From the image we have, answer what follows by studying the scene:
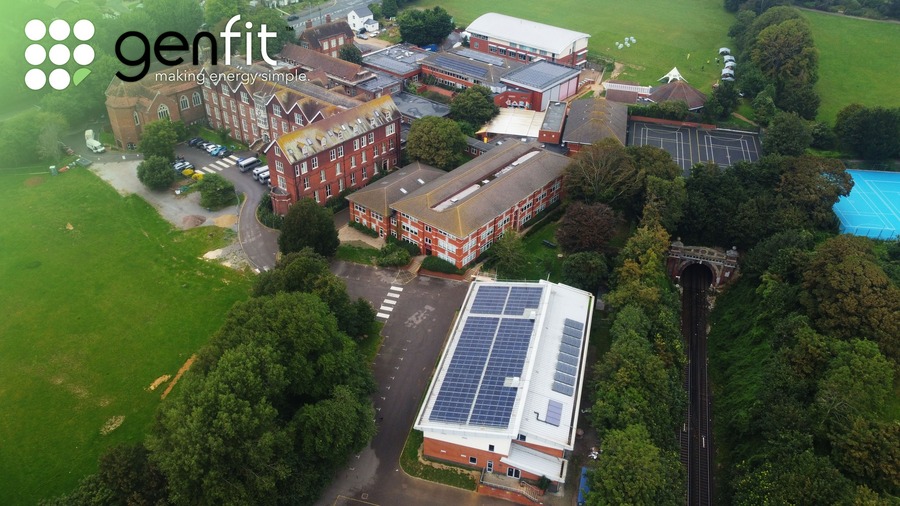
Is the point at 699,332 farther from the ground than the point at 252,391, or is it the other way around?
the point at 252,391

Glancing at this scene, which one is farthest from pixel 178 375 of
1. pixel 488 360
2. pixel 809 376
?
pixel 809 376

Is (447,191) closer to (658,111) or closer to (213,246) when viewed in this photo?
(213,246)

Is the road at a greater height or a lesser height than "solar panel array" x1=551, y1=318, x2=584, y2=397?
lesser

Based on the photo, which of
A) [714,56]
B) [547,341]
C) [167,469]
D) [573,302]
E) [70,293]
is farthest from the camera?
[714,56]

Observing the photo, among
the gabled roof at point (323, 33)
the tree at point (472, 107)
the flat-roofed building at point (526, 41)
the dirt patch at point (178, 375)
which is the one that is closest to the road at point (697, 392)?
the tree at point (472, 107)

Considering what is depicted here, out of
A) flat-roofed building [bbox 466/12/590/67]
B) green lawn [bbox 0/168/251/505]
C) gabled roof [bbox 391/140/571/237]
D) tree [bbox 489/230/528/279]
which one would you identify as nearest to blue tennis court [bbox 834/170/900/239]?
gabled roof [bbox 391/140/571/237]

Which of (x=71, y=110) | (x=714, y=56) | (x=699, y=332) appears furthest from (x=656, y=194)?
(x=71, y=110)

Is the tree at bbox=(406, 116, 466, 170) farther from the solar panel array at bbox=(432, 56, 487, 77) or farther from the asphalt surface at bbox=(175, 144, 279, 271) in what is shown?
the solar panel array at bbox=(432, 56, 487, 77)
